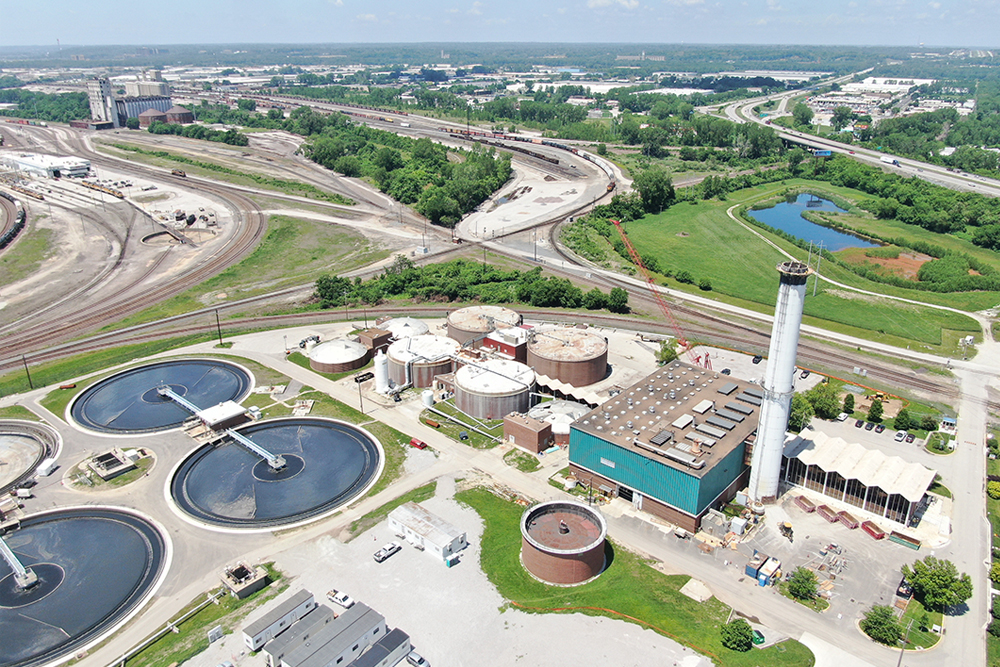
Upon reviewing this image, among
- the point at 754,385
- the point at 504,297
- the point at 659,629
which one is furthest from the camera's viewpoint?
the point at 504,297

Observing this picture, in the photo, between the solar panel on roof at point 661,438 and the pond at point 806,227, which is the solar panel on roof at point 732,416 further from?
the pond at point 806,227

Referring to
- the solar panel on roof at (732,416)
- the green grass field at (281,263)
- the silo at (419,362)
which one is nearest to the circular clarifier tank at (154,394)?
the silo at (419,362)

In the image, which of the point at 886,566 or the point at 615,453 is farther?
the point at 615,453

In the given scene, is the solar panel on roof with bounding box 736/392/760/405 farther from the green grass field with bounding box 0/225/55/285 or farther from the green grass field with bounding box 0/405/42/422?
the green grass field with bounding box 0/225/55/285

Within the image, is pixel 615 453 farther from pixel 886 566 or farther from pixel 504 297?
pixel 504 297

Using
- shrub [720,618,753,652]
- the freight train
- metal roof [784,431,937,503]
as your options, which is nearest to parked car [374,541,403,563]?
shrub [720,618,753,652]

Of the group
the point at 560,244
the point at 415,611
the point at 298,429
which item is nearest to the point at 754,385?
the point at 415,611

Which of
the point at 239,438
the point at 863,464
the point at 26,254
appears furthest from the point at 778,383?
the point at 26,254
